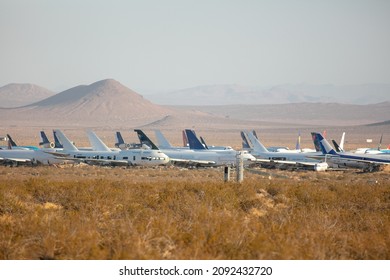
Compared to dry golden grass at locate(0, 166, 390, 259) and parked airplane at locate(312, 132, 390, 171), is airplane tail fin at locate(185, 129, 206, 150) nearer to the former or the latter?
parked airplane at locate(312, 132, 390, 171)

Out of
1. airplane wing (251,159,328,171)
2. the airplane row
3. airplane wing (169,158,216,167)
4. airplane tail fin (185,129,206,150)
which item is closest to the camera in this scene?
airplane wing (251,159,328,171)

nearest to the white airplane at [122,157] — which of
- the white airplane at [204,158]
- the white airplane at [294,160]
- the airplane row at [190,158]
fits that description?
the airplane row at [190,158]

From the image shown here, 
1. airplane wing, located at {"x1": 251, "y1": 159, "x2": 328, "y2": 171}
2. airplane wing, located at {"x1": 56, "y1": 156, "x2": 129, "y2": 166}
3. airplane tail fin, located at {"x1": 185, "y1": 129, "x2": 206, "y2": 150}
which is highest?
airplane tail fin, located at {"x1": 185, "y1": 129, "x2": 206, "y2": 150}

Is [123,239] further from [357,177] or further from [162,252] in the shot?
[357,177]

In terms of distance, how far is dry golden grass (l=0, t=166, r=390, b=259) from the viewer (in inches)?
583

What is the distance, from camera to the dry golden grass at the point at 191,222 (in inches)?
583

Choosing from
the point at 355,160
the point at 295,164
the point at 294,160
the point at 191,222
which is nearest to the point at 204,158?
the point at 295,164

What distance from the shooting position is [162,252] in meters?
15.1

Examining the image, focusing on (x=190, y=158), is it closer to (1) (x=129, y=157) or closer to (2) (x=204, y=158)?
(2) (x=204, y=158)

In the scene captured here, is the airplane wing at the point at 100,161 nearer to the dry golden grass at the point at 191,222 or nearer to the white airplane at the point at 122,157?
the white airplane at the point at 122,157

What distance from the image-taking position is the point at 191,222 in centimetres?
1869

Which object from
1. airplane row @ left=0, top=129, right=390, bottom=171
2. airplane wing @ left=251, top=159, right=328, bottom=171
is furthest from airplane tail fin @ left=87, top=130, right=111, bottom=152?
airplane wing @ left=251, top=159, right=328, bottom=171

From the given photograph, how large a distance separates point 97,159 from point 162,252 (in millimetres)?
41660
